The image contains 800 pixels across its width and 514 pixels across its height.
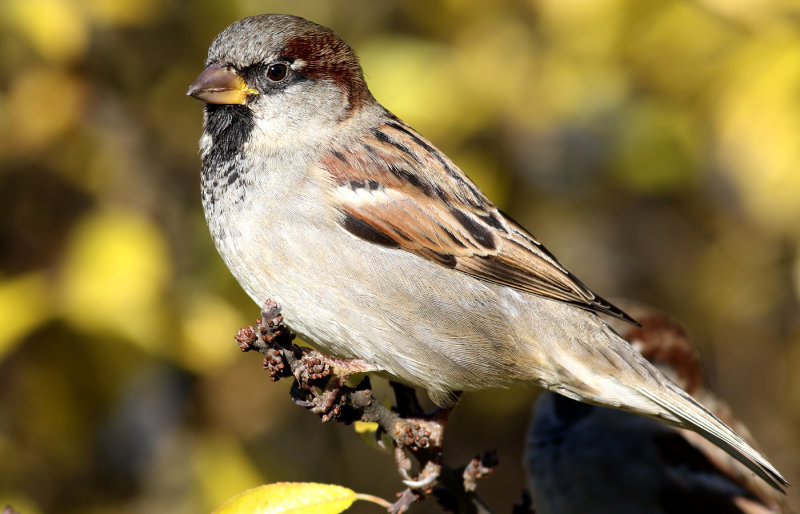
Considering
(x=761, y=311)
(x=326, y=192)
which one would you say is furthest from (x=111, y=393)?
(x=761, y=311)

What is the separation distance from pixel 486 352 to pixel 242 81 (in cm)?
93

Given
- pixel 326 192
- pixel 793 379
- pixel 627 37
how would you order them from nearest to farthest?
pixel 326 192
pixel 627 37
pixel 793 379

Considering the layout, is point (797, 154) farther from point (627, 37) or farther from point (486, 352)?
point (486, 352)

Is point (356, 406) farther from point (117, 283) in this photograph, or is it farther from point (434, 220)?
point (117, 283)

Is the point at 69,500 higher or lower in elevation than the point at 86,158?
lower

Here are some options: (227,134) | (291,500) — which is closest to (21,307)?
(227,134)

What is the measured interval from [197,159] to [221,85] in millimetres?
1566

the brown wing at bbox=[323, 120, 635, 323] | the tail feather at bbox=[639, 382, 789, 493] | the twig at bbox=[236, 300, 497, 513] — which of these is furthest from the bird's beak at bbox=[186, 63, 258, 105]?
the tail feather at bbox=[639, 382, 789, 493]

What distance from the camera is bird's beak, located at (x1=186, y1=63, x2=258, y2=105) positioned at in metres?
2.32

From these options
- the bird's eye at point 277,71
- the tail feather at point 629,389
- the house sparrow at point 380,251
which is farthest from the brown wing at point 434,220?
the bird's eye at point 277,71

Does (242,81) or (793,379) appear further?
(793,379)

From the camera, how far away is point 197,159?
3.84 m

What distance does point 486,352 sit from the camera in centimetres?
234

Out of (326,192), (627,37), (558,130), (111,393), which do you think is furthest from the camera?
(558,130)
